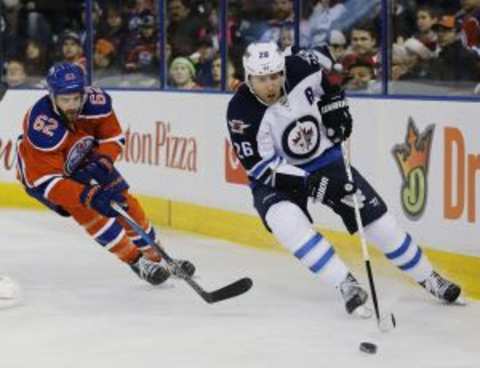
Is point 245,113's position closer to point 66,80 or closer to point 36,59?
point 66,80

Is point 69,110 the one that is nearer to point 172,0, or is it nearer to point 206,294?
point 206,294

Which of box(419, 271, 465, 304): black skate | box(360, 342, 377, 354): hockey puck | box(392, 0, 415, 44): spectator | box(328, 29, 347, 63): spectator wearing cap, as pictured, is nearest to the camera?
box(360, 342, 377, 354): hockey puck

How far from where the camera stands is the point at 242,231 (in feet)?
20.4

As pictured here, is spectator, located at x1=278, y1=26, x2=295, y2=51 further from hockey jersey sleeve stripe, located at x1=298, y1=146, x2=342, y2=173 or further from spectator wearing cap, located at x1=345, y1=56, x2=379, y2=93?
hockey jersey sleeve stripe, located at x1=298, y1=146, x2=342, y2=173

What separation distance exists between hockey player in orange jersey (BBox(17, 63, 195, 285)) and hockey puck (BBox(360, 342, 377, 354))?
1.28 m

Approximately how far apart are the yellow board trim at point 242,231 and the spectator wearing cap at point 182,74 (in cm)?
62

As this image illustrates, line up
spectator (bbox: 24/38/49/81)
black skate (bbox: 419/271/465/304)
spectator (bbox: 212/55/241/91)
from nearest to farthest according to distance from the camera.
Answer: black skate (bbox: 419/271/465/304) → spectator (bbox: 212/55/241/91) → spectator (bbox: 24/38/49/81)

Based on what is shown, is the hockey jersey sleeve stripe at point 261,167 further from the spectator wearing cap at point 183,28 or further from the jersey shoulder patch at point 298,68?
the spectator wearing cap at point 183,28

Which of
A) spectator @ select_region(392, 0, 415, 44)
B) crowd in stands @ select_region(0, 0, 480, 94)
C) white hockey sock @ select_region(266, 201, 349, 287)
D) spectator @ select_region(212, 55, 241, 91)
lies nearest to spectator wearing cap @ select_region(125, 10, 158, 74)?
crowd in stands @ select_region(0, 0, 480, 94)

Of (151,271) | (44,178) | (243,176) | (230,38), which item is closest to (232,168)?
(243,176)

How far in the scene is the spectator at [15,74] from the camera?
317 inches

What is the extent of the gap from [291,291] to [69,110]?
106 cm

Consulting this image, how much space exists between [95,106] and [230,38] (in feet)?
6.02

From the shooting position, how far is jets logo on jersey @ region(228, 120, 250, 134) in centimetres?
428
